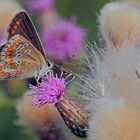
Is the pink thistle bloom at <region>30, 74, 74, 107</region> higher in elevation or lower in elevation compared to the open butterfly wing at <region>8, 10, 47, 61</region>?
lower

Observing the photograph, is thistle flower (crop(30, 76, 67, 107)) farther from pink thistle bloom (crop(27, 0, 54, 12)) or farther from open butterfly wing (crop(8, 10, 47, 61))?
pink thistle bloom (crop(27, 0, 54, 12))

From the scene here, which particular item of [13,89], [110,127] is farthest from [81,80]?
[13,89]

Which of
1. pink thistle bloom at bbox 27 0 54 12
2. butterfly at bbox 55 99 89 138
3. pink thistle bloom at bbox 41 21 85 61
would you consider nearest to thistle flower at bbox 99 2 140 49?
butterfly at bbox 55 99 89 138

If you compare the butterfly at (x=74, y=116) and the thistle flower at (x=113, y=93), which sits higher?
the thistle flower at (x=113, y=93)

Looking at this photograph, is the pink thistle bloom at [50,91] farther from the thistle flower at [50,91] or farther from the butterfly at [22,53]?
the butterfly at [22,53]

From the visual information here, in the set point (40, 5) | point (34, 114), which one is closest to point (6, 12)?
point (40, 5)

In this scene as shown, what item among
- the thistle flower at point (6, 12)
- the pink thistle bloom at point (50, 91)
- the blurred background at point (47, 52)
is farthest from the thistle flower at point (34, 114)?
the thistle flower at point (6, 12)
